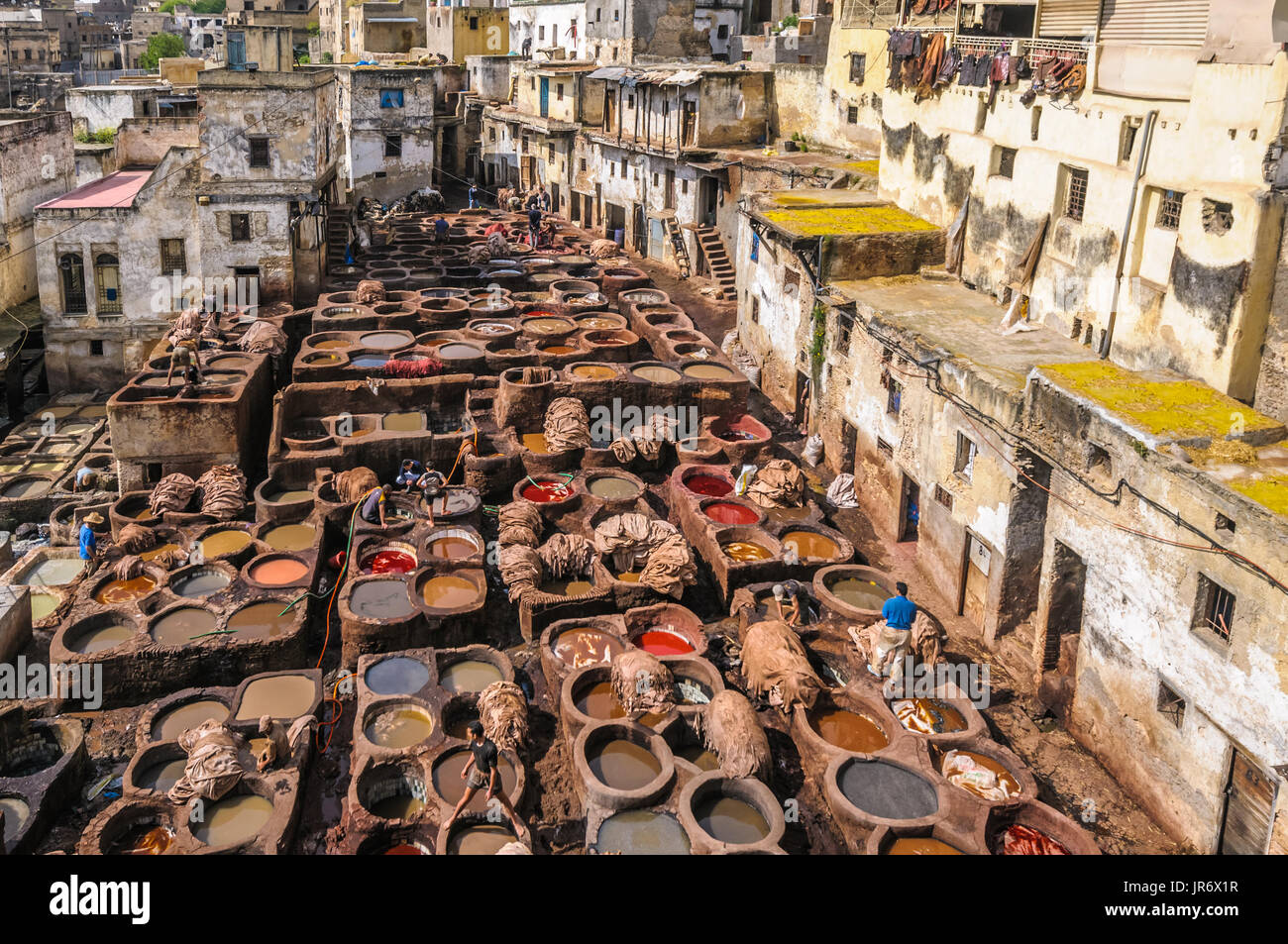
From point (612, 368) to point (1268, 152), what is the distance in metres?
15.0

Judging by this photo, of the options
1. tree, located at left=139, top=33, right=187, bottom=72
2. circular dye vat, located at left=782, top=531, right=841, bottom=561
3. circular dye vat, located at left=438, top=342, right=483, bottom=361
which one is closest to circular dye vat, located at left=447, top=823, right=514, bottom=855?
circular dye vat, located at left=782, top=531, right=841, bottom=561

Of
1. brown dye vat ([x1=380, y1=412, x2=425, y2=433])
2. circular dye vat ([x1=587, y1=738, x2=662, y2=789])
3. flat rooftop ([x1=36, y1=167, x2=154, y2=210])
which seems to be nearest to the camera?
circular dye vat ([x1=587, y1=738, x2=662, y2=789])

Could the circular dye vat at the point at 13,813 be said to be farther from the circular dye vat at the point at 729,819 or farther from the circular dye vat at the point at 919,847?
the circular dye vat at the point at 919,847

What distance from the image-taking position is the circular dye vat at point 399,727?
14523mm

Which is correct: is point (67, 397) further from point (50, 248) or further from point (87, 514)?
point (87, 514)

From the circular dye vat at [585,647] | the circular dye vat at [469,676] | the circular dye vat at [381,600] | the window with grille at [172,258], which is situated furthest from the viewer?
the window with grille at [172,258]

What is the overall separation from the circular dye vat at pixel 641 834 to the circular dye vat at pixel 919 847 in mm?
2457

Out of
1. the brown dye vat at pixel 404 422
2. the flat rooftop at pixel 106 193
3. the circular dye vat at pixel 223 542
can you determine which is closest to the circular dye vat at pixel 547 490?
the brown dye vat at pixel 404 422

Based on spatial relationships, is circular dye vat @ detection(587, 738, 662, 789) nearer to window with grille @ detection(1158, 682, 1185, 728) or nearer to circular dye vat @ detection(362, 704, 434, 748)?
circular dye vat @ detection(362, 704, 434, 748)

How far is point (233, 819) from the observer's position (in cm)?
1332

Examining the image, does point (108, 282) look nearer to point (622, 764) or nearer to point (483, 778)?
point (483, 778)

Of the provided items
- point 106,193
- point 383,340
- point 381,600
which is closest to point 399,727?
point 381,600

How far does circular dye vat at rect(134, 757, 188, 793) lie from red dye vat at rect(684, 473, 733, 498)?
1062cm

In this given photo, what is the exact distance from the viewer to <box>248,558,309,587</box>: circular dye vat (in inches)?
722
